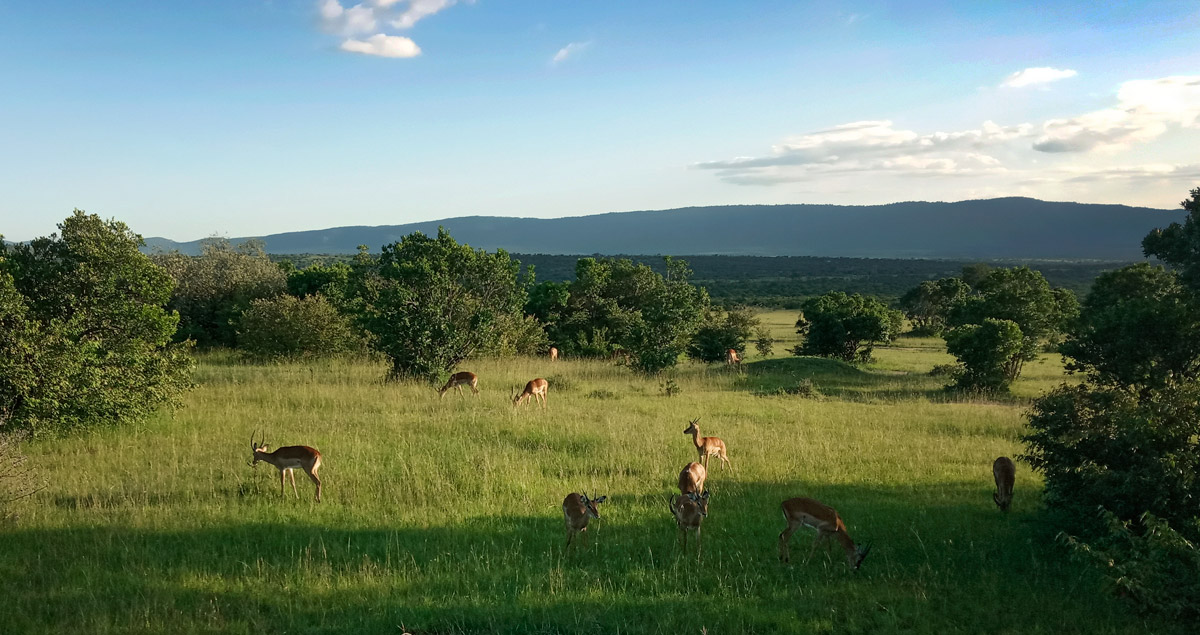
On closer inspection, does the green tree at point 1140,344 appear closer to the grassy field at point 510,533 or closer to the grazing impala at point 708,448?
the grassy field at point 510,533

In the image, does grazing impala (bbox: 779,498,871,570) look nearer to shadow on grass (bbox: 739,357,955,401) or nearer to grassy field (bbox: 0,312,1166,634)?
grassy field (bbox: 0,312,1166,634)

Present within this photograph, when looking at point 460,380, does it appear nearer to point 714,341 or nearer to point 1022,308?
point 714,341

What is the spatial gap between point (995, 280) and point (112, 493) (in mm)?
32766

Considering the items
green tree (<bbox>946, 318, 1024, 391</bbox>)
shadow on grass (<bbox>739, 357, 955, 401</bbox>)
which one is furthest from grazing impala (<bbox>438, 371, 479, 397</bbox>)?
green tree (<bbox>946, 318, 1024, 391</bbox>)

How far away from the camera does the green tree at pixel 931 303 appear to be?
5475 cm

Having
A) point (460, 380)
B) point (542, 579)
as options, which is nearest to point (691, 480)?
point (542, 579)

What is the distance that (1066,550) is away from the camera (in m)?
8.18

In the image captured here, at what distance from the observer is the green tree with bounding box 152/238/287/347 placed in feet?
106

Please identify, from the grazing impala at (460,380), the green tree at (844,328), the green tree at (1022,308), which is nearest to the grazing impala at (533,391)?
the grazing impala at (460,380)

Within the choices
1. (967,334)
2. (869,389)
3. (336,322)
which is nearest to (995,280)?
(967,334)

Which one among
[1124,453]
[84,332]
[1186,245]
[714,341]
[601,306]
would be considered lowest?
[714,341]

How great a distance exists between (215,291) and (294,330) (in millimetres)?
10161

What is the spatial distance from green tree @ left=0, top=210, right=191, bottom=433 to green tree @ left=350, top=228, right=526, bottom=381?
6.79 metres

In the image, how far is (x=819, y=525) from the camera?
7945 millimetres
